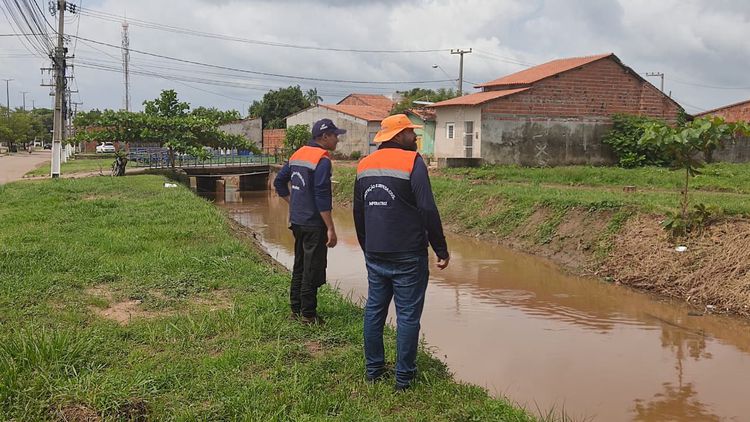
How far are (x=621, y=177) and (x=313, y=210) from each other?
16.7 m

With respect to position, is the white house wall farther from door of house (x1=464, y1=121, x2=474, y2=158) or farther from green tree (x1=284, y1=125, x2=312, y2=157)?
green tree (x1=284, y1=125, x2=312, y2=157)

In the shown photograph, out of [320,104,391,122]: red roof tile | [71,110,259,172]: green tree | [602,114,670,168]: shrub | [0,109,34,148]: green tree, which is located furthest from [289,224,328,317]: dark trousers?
[0,109,34,148]: green tree

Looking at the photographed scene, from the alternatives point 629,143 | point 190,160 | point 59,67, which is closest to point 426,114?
point 629,143

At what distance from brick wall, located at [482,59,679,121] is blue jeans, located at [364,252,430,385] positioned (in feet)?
69.6

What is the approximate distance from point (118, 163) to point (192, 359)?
2252cm

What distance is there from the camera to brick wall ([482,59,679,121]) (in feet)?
83.7

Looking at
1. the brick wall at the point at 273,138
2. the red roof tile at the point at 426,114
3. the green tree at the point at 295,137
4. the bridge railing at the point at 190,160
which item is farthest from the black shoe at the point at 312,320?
the brick wall at the point at 273,138

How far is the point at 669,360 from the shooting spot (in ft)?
23.0

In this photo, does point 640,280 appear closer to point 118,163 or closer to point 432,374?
point 432,374

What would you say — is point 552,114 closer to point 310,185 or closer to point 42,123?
point 310,185

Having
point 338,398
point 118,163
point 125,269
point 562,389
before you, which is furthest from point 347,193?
point 338,398

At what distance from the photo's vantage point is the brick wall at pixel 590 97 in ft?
83.7

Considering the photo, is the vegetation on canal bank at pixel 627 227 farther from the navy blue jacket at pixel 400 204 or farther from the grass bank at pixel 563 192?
the navy blue jacket at pixel 400 204

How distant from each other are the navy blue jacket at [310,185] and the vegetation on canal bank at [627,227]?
242 inches
